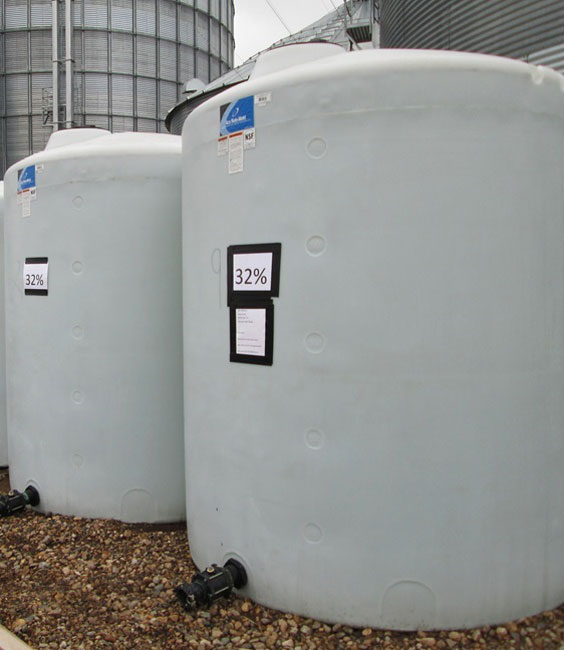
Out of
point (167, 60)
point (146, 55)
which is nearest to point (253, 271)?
point (146, 55)

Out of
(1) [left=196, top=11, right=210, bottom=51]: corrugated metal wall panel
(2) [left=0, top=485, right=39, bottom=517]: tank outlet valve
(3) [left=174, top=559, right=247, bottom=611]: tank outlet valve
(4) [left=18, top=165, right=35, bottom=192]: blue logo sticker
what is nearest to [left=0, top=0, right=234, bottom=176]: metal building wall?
(1) [left=196, top=11, right=210, bottom=51]: corrugated metal wall panel

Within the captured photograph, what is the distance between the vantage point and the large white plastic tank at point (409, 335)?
235 centimetres

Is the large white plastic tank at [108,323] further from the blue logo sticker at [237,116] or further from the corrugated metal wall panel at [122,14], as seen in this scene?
the corrugated metal wall panel at [122,14]

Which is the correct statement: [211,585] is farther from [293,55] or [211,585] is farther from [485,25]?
[485,25]

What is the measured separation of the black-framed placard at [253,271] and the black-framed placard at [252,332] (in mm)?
45

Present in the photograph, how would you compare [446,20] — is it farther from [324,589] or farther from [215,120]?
[324,589]

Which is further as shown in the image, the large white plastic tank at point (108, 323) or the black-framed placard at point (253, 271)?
the large white plastic tank at point (108, 323)

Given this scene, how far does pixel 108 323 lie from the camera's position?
11.8 feet

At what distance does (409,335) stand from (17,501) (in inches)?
109

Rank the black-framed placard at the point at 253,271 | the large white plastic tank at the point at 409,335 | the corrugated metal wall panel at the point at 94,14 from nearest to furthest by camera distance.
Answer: the large white plastic tank at the point at 409,335 → the black-framed placard at the point at 253,271 → the corrugated metal wall panel at the point at 94,14

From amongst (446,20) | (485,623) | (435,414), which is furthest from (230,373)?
(446,20)

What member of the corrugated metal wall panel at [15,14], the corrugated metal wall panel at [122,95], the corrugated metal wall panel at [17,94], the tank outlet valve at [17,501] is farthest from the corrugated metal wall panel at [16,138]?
the tank outlet valve at [17,501]

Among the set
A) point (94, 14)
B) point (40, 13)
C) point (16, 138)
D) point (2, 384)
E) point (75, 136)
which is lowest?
point (2, 384)

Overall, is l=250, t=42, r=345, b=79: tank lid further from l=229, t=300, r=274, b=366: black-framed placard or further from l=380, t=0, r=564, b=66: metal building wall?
l=380, t=0, r=564, b=66: metal building wall
